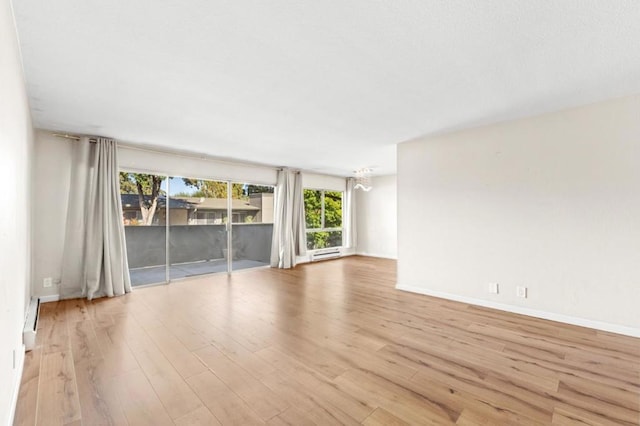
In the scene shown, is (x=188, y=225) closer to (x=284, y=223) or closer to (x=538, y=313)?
(x=284, y=223)

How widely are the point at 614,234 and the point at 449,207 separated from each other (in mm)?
1692

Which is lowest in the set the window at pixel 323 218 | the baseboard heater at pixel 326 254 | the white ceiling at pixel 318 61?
the baseboard heater at pixel 326 254

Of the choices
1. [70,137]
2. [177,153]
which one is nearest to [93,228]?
[70,137]

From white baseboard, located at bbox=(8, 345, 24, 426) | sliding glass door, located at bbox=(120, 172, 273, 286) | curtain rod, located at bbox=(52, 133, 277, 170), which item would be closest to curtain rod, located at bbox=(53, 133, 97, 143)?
curtain rod, located at bbox=(52, 133, 277, 170)

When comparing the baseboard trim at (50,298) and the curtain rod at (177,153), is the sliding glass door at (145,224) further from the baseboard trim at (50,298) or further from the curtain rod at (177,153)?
the baseboard trim at (50,298)

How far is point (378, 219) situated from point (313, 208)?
2.02 metres

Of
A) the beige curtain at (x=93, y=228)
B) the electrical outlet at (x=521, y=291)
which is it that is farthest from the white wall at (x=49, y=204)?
the electrical outlet at (x=521, y=291)

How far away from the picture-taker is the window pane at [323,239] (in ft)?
25.7

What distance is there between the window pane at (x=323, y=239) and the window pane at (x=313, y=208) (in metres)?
0.25

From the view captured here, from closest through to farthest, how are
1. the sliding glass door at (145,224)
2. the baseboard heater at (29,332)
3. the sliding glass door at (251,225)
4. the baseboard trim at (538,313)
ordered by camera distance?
the baseboard heater at (29,332)
the baseboard trim at (538,313)
the sliding glass door at (145,224)
the sliding glass door at (251,225)

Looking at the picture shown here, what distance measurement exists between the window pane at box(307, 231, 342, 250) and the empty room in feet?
7.15

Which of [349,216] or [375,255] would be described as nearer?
[375,255]

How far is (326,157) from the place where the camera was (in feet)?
18.8

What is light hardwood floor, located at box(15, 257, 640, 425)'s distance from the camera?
69.5 inches
